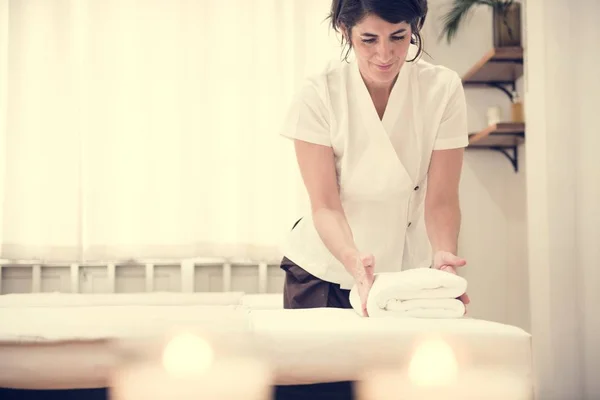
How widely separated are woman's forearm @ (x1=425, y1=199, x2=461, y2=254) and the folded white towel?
35 centimetres

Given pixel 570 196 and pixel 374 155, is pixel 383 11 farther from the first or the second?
pixel 570 196

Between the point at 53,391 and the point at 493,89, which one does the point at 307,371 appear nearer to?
the point at 53,391

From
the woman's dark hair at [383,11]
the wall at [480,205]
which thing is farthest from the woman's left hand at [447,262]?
the wall at [480,205]

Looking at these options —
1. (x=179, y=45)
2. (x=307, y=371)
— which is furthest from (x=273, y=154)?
(x=307, y=371)

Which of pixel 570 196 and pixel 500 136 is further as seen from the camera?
pixel 500 136

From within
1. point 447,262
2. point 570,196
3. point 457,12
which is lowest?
point 447,262

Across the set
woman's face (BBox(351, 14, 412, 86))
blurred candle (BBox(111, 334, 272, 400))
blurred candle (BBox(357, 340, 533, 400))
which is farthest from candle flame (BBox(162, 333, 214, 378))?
woman's face (BBox(351, 14, 412, 86))

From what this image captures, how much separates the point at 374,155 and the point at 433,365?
714mm

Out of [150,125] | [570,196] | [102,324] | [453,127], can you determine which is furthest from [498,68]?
[102,324]

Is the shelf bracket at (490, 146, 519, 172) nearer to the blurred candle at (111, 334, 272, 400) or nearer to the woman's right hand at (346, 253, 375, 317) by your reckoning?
the woman's right hand at (346, 253, 375, 317)

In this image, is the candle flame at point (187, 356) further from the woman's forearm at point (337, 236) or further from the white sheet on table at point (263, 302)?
the white sheet on table at point (263, 302)

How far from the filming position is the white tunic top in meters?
1.35

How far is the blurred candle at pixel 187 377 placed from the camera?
0.68 metres

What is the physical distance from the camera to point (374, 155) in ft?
4.40
